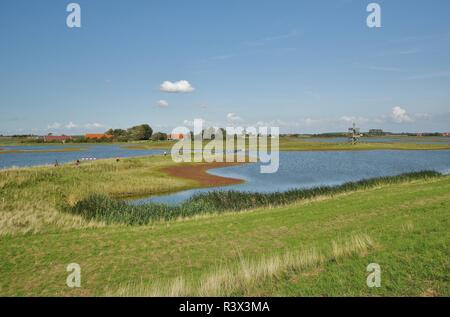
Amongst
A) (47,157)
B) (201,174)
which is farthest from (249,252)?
(47,157)

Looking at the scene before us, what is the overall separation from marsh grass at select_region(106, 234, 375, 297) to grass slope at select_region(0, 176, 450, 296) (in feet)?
0.12

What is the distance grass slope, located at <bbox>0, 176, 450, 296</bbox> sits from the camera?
334 inches

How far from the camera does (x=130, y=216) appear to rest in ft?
68.4

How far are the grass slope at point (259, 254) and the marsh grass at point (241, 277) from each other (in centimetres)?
4

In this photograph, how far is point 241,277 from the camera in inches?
359

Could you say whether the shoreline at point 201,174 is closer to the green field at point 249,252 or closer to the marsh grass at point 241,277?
the green field at point 249,252

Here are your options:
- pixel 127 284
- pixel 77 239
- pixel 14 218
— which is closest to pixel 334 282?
pixel 127 284

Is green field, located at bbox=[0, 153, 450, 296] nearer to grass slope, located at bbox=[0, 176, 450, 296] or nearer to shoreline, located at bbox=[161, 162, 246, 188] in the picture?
grass slope, located at bbox=[0, 176, 450, 296]

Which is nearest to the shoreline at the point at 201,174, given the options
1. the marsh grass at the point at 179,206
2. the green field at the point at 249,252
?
the marsh grass at the point at 179,206

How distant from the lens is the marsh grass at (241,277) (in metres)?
8.62

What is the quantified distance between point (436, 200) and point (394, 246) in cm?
864

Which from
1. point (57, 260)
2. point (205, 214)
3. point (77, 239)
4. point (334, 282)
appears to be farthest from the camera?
point (205, 214)

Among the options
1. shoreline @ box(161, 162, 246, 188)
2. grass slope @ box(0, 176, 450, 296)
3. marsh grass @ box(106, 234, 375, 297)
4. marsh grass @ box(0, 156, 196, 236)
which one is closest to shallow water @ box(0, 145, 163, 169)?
marsh grass @ box(0, 156, 196, 236)
